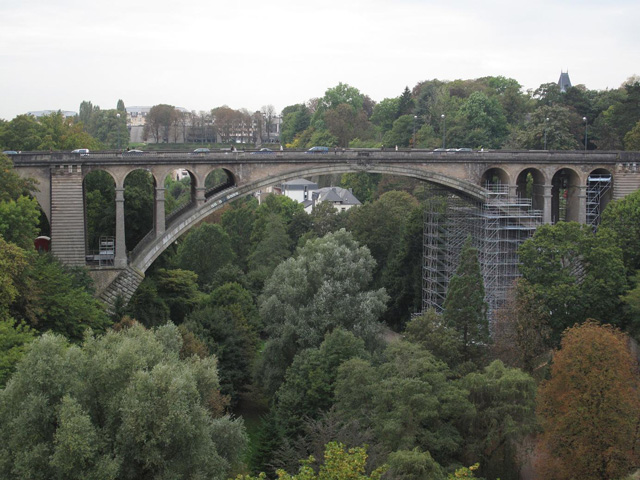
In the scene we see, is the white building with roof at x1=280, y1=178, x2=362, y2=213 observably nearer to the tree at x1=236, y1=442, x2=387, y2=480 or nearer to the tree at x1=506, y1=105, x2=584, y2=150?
the tree at x1=506, y1=105, x2=584, y2=150

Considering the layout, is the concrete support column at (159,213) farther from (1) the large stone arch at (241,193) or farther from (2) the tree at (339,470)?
(2) the tree at (339,470)

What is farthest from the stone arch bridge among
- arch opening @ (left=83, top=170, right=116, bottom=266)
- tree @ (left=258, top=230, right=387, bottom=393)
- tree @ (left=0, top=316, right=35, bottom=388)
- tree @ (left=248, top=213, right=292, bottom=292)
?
tree @ (left=248, top=213, right=292, bottom=292)

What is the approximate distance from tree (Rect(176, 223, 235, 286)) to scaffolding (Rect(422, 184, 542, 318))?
17.9 m

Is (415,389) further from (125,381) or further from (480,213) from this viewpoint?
(480,213)

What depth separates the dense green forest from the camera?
22047mm

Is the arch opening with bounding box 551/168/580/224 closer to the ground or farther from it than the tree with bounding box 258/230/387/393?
farther from it

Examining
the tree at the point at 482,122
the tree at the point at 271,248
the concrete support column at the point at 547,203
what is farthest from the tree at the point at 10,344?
the tree at the point at 482,122

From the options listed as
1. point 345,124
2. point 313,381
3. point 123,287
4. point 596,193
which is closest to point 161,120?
point 345,124

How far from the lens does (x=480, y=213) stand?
47.3 metres

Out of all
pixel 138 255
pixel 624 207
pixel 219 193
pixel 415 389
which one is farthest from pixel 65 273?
pixel 624 207

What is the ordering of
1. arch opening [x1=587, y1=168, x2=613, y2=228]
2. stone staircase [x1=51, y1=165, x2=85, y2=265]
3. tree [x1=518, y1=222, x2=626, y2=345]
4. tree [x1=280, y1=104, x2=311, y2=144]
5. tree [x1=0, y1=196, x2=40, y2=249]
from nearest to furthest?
Answer: tree [x1=0, y1=196, x2=40, y2=249] < tree [x1=518, y1=222, x2=626, y2=345] < stone staircase [x1=51, y1=165, x2=85, y2=265] < arch opening [x1=587, y1=168, x2=613, y2=228] < tree [x1=280, y1=104, x2=311, y2=144]

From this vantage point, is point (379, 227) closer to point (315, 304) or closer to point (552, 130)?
point (552, 130)

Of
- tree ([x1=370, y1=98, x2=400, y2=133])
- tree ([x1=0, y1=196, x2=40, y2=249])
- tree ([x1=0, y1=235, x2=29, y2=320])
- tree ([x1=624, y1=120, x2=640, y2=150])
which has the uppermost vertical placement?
tree ([x1=370, y1=98, x2=400, y2=133])

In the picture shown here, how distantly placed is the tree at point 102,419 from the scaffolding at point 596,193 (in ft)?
111
